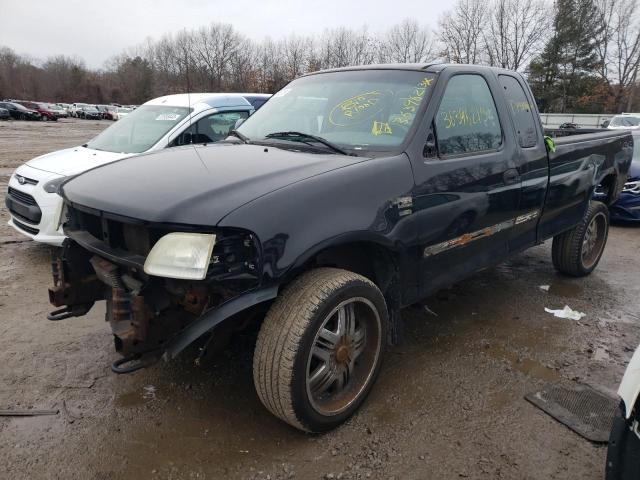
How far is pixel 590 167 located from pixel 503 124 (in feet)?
5.22

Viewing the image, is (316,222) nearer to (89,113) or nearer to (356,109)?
(356,109)

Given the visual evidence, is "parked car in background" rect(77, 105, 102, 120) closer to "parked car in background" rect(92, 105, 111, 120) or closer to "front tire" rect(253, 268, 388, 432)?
"parked car in background" rect(92, 105, 111, 120)

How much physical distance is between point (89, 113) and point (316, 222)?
60.9 m

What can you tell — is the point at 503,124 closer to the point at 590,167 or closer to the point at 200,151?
the point at 590,167

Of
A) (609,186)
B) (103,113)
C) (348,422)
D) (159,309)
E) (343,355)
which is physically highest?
(609,186)

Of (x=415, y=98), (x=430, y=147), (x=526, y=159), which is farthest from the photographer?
(x=526, y=159)

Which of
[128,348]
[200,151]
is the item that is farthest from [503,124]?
[128,348]

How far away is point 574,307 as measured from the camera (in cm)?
437

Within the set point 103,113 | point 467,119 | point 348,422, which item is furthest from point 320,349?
point 103,113

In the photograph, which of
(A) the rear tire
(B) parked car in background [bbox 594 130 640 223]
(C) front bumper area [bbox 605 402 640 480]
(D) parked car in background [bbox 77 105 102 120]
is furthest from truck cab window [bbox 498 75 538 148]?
(D) parked car in background [bbox 77 105 102 120]

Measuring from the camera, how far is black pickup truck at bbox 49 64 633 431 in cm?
222

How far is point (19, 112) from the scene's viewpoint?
44594mm

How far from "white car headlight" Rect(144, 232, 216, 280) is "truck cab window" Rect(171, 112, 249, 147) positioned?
433 cm

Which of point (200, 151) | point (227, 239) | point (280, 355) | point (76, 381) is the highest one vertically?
point (200, 151)
